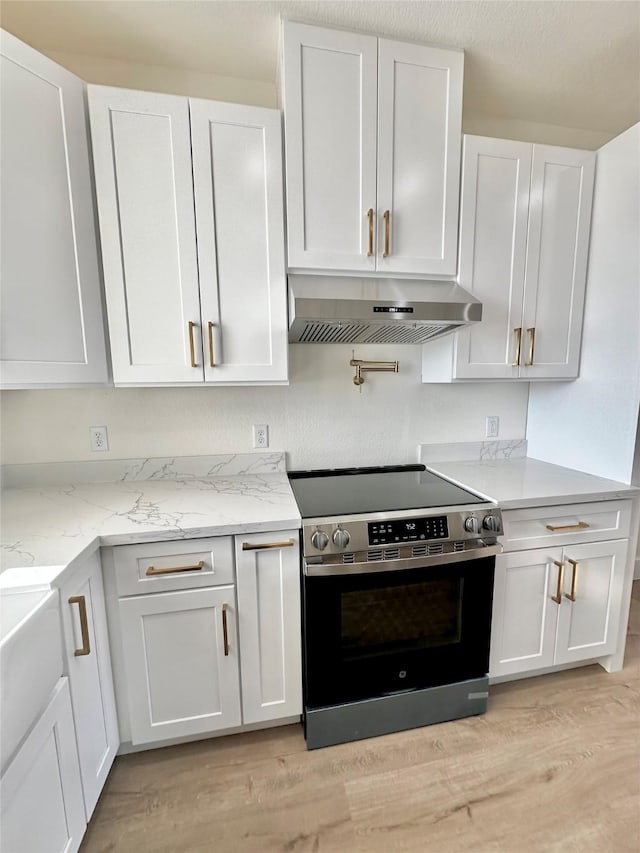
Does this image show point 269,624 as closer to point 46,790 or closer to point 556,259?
point 46,790

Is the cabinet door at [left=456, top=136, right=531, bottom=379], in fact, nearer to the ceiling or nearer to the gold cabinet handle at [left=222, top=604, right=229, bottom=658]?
the ceiling

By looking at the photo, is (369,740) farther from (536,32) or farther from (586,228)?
(536,32)

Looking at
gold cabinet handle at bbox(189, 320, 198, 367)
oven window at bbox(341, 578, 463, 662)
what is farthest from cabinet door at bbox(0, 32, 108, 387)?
oven window at bbox(341, 578, 463, 662)

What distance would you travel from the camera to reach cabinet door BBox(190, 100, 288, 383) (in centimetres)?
139

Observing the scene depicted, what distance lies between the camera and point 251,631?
4.50 ft

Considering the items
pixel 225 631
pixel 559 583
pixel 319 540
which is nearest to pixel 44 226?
pixel 319 540

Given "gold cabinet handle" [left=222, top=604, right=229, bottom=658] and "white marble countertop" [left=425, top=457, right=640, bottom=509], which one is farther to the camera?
"white marble countertop" [left=425, top=457, right=640, bottom=509]

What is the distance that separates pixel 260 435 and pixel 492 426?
1.35 metres

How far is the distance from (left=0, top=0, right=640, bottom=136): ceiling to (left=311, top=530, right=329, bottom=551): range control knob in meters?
1.86

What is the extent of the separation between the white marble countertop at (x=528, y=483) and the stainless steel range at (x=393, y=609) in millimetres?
135

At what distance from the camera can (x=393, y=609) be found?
4.71 feet

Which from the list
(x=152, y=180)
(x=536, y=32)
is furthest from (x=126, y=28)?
(x=536, y=32)

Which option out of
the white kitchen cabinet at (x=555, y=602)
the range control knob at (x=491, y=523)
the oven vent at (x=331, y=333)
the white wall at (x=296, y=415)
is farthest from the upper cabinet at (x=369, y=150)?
the white kitchen cabinet at (x=555, y=602)

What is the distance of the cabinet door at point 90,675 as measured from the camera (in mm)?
1070
